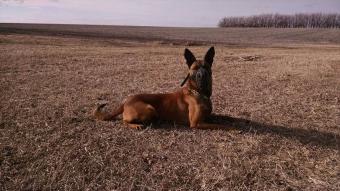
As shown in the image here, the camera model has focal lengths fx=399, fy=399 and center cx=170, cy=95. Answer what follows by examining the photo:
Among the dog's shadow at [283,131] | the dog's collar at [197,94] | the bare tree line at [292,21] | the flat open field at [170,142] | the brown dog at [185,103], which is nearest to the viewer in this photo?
the flat open field at [170,142]

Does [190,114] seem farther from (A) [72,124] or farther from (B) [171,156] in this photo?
(A) [72,124]

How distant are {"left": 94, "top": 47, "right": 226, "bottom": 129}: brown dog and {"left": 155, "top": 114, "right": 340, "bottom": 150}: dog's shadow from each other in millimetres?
394

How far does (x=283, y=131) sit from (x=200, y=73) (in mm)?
1736

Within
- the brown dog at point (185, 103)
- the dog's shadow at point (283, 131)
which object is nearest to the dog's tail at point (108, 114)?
the brown dog at point (185, 103)

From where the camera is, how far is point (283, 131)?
6.48 m

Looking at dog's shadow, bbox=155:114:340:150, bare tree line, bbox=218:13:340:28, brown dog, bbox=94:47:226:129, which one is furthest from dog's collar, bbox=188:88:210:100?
bare tree line, bbox=218:13:340:28

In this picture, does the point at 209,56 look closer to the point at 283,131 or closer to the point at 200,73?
the point at 200,73

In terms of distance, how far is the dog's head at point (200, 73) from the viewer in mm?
6027

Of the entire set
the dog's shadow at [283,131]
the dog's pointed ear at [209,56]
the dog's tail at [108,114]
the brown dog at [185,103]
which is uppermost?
the dog's pointed ear at [209,56]

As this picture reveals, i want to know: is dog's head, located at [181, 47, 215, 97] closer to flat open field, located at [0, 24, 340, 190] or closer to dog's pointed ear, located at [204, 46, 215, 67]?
dog's pointed ear, located at [204, 46, 215, 67]

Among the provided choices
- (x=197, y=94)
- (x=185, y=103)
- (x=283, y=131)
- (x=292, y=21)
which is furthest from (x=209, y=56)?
(x=292, y=21)

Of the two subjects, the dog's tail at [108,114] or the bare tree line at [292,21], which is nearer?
the dog's tail at [108,114]

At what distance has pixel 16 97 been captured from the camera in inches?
343

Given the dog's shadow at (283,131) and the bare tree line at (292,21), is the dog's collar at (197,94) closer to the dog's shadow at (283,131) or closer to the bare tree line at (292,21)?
the dog's shadow at (283,131)
